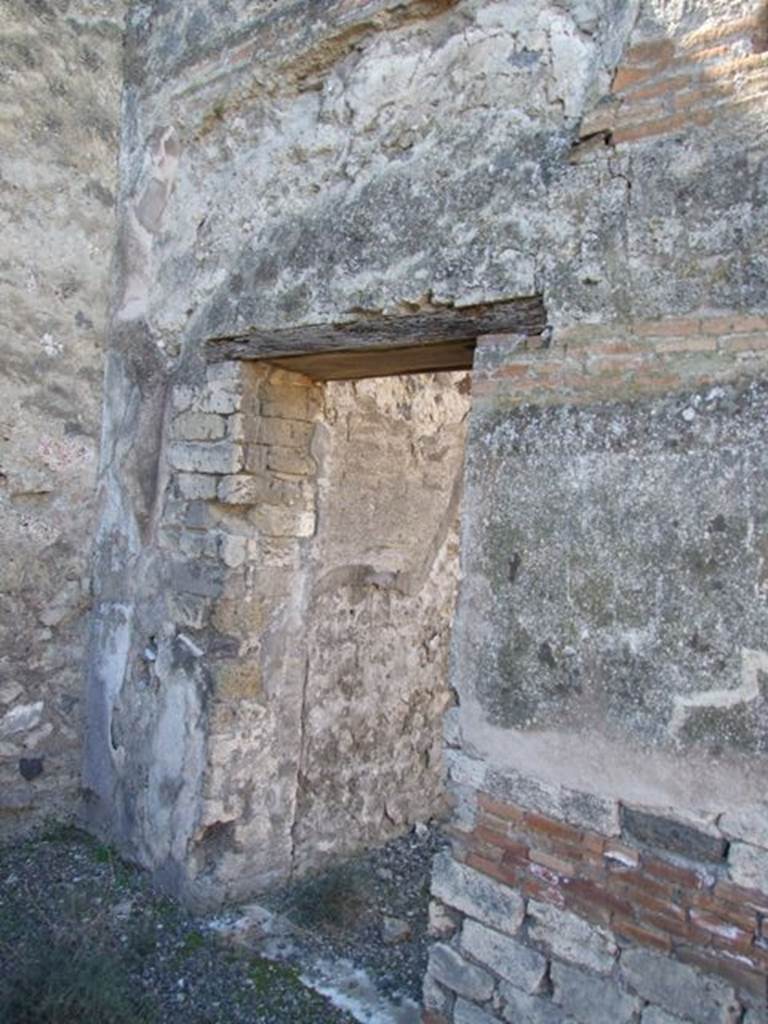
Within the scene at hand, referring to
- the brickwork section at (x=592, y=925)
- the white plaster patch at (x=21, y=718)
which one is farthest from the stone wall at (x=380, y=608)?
the brickwork section at (x=592, y=925)

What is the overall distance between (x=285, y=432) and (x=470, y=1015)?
2.18m

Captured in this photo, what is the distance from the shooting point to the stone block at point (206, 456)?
141 inches

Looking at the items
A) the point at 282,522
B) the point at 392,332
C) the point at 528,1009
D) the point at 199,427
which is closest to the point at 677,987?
the point at 528,1009

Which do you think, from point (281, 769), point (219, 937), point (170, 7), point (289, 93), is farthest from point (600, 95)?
point (219, 937)

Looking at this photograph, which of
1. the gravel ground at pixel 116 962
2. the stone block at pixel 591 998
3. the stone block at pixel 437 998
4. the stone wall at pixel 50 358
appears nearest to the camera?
the stone block at pixel 591 998

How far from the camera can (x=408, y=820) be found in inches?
178

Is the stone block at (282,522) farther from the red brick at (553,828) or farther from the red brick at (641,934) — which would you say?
the red brick at (641,934)

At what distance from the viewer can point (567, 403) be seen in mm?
2496

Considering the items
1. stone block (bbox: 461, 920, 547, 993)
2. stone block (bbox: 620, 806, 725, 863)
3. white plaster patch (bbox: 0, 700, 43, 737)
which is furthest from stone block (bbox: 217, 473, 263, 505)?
stone block (bbox: 620, 806, 725, 863)

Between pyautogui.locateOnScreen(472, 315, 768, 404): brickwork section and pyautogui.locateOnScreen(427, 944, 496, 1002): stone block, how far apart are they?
1618 millimetres

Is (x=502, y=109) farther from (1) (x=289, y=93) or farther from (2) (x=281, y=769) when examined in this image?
(2) (x=281, y=769)

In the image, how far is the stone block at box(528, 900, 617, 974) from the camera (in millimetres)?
2377

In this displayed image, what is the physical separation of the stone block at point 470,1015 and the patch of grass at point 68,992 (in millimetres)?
1002

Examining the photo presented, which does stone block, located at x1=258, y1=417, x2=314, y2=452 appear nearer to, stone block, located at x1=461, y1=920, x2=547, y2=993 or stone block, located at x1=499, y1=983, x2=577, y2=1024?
stone block, located at x1=461, y1=920, x2=547, y2=993
